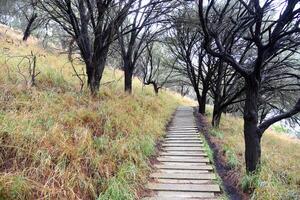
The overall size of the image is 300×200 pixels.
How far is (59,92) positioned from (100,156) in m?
3.40

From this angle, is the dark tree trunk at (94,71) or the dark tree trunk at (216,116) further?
the dark tree trunk at (216,116)

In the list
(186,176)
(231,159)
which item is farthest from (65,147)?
(231,159)

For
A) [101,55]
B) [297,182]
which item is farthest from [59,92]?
[297,182]

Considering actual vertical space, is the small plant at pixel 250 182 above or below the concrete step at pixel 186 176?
above

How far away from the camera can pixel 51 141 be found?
16.4ft

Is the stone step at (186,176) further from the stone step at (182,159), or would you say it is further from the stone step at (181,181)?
the stone step at (182,159)

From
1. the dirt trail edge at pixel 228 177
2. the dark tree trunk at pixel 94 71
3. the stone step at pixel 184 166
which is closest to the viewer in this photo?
the dirt trail edge at pixel 228 177

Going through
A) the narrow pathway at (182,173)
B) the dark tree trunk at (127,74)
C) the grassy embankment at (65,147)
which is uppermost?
the dark tree trunk at (127,74)

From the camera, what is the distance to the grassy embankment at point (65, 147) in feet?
13.9

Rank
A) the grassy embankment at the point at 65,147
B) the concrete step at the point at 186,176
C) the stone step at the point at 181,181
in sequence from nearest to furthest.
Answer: the grassy embankment at the point at 65,147
the stone step at the point at 181,181
the concrete step at the point at 186,176

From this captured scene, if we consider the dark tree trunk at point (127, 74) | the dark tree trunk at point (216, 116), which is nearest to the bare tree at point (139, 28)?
the dark tree trunk at point (127, 74)

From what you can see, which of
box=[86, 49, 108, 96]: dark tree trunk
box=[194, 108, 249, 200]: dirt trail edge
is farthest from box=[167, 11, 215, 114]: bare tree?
box=[194, 108, 249, 200]: dirt trail edge

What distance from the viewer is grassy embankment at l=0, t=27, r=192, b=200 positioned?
423 cm

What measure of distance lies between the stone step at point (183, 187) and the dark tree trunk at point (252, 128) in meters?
1.02
